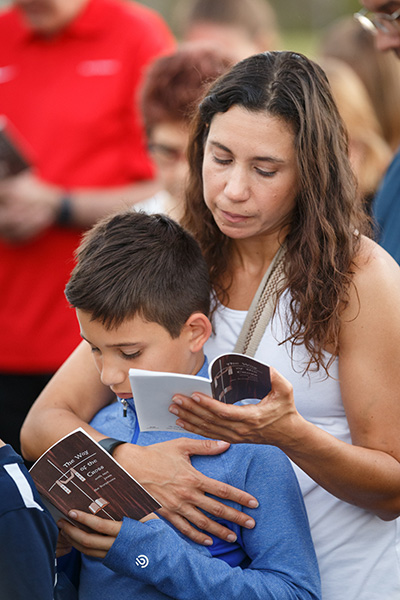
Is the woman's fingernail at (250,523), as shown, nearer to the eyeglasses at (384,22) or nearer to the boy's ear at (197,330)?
the boy's ear at (197,330)

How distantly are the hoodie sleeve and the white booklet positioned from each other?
0.75 ft

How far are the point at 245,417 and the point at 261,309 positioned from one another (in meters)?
0.41

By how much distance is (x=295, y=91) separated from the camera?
71.7 inches

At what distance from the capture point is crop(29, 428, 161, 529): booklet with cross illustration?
165 cm

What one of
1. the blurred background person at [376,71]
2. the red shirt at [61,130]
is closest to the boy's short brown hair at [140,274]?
the red shirt at [61,130]

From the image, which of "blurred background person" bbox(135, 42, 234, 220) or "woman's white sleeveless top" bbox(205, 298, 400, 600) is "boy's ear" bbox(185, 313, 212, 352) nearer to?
"woman's white sleeveless top" bbox(205, 298, 400, 600)

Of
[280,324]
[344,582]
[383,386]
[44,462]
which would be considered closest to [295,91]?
[280,324]

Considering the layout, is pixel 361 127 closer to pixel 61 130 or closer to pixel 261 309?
pixel 61 130

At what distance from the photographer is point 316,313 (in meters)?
1.81

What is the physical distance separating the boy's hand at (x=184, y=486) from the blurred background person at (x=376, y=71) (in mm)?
2889

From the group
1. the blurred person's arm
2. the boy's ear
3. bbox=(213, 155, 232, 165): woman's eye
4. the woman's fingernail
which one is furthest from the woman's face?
the blurred person's arm

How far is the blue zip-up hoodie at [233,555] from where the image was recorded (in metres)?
1.63

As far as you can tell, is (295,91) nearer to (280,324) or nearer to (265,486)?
(280,324)

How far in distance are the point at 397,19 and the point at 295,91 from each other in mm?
725
